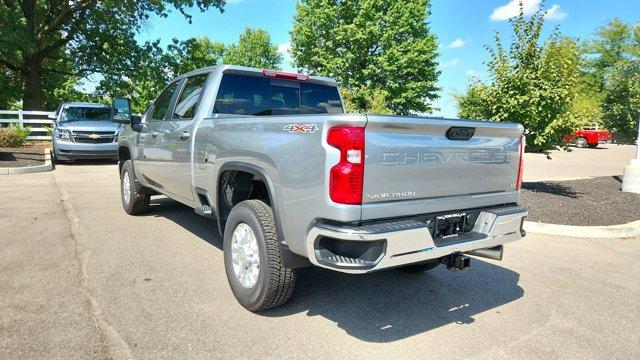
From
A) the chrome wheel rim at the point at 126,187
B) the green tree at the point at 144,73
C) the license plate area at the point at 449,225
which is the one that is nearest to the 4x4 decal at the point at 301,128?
the license plate area at the point at 449,225

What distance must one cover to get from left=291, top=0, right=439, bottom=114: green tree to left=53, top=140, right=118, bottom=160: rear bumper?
20210mm

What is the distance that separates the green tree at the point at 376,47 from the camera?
31734 millimetres

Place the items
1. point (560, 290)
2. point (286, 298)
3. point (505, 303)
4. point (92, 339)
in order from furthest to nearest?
point (560, 290)
point (505, 303)
point (286, 298)
point (92, 339)

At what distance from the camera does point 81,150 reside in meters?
12.8

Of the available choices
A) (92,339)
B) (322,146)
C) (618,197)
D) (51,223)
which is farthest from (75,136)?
(618,197)

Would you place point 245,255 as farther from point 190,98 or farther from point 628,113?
point 628,113

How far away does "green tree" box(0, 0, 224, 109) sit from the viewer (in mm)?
20484

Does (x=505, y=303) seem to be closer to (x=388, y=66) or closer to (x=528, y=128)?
(x=528, y=128)

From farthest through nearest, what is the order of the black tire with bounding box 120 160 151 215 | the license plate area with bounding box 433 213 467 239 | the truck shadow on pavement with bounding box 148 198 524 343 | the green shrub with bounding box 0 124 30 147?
1. the green shrub with bounding box 0 124 30 147
2. the black tire with bounding box 120 160 151 215
3. the truck shadow on pavement with bounding box 148 198 524 343
4. the license plate area with bounding box 433 213 467 239

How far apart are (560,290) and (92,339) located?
3996 millimetres

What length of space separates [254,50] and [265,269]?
66755 millimetres

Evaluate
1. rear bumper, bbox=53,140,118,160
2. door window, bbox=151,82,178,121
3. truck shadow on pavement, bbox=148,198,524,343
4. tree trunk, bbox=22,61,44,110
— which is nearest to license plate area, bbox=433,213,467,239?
truck shadow on pavement, bbox=148,198,524,343

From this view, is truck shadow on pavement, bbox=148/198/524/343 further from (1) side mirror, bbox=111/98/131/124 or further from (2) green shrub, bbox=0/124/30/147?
(2) green shrub, bbox=0/124/30/147

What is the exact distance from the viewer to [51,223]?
5.97 meters
